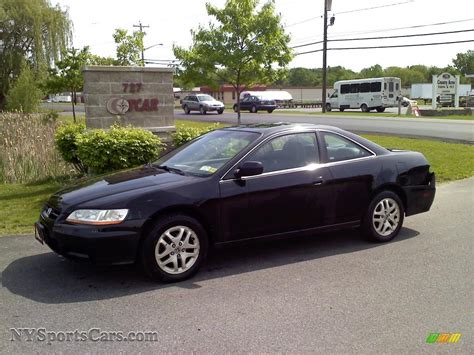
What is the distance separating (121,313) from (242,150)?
82.6 inches

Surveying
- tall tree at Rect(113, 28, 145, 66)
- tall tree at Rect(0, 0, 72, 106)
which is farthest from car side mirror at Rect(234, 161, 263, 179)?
tall tree at Rect(0, 0, 72, 106)

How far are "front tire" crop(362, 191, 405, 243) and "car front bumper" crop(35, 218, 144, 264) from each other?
2765 mm

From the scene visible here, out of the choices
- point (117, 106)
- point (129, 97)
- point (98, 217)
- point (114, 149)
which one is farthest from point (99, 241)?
point (129, 97)

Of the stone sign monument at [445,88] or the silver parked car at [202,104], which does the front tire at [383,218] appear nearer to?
the silver parked car at [202,104]

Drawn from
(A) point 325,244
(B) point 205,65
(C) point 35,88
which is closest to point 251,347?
(A) point 325,244

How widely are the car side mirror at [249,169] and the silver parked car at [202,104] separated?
1333 inches

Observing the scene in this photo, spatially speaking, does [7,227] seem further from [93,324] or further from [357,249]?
[357,249]

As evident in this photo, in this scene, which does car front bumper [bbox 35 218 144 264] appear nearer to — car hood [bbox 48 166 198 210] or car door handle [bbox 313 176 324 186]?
car hood [bbox 48 166 198 210]

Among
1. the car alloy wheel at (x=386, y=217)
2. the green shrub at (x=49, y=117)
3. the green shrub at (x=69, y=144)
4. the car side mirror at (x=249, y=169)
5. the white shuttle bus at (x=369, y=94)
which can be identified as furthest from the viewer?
the white shuttle bus at (x=369, y=94)

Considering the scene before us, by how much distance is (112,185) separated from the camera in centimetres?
489

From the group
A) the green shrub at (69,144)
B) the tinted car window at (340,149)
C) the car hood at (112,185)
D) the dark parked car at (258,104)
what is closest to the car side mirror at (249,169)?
the car hood at (112,185)

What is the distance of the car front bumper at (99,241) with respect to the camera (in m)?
4.31

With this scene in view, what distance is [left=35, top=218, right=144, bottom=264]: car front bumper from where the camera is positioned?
4.31 m

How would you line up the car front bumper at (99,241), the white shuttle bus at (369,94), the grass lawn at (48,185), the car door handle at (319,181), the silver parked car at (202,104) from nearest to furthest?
the car front bumper at (99,241) → the car door handle at (319,181) → the grass lawn at (48,185) → the silver parked car at (202,104) → the white shuttle bus at (369,94)
